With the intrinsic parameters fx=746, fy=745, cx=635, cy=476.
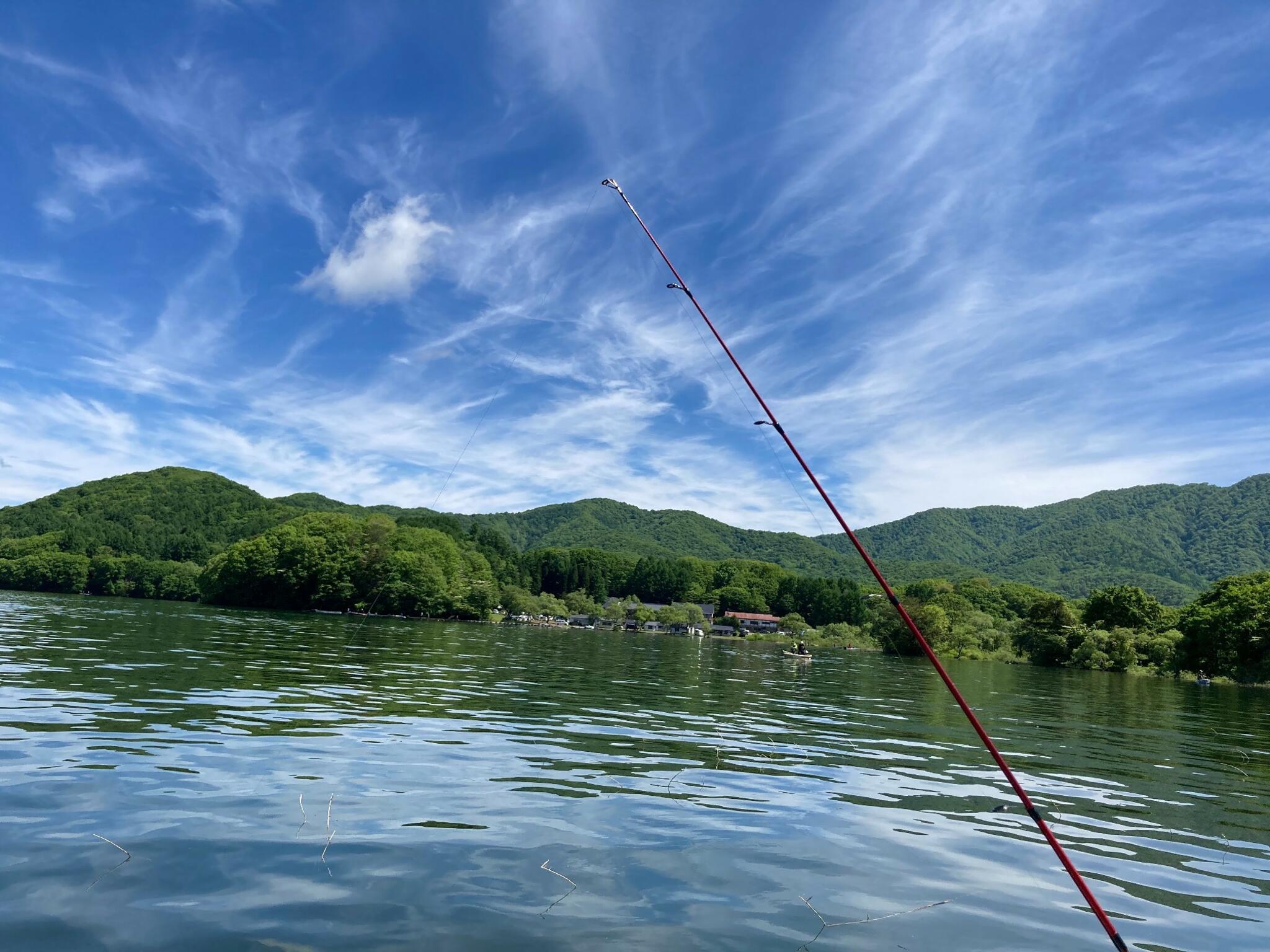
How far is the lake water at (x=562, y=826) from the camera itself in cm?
642

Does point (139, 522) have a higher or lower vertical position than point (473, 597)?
higher

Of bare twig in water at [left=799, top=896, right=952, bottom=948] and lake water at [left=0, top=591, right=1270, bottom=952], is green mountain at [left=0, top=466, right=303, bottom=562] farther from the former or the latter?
bare twig in water at [left=799, top=896, right=952, bottom=948]

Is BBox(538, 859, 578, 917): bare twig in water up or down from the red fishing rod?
down

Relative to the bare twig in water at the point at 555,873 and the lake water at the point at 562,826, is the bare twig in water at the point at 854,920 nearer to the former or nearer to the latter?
the lake water at the point at 562,826

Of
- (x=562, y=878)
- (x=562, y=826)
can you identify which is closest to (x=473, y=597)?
(x=562, y=826)

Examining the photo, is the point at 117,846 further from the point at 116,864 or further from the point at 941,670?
the point at 941,670

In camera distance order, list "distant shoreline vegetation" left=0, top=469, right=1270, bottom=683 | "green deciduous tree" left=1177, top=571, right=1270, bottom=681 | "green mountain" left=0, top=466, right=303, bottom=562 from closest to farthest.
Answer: "green deciduous tree" left=1177, top=571, right=1270, bottom=681 → "distant shoreline vegetation" left=0, top=469, right=1270, bottom=683 → "green mountain" left=0, top=466, right=303, bottom=562

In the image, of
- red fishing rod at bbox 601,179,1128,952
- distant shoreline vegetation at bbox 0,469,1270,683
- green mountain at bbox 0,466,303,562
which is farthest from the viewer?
green mountain at bbox 0,466,303,562

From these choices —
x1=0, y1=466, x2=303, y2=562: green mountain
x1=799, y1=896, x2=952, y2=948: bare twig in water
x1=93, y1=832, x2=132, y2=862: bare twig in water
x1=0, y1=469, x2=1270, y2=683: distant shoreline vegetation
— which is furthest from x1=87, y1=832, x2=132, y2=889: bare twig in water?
x1=0, y1=466, x2=303, y2=562: green mountain

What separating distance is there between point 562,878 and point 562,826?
1770mm

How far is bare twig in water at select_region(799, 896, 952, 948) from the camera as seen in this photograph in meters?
6.59

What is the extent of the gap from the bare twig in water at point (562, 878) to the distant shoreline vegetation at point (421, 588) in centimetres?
5541

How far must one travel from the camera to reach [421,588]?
11762 centimetres

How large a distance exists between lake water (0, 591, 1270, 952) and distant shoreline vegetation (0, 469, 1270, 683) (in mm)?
46922
